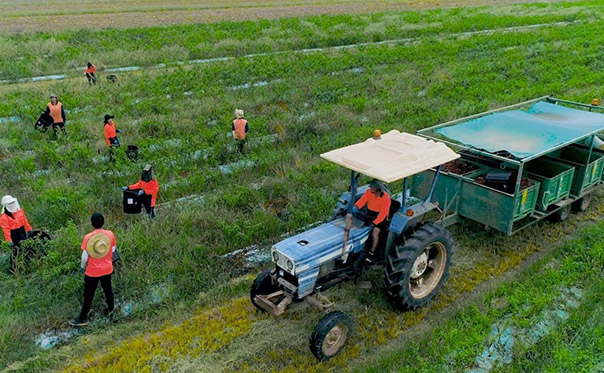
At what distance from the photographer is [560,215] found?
8.88 m

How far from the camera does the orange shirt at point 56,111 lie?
39.4 ft

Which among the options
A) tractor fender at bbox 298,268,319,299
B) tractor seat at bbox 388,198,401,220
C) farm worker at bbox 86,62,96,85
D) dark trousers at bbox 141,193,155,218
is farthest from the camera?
farm worker at bbox 86,62,96,85

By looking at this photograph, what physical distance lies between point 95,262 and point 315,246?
2819mm

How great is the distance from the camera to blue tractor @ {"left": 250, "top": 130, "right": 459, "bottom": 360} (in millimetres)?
5953

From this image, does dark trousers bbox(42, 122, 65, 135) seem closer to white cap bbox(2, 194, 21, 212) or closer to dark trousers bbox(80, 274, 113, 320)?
white cap bbox(2, 194, 21, 212)

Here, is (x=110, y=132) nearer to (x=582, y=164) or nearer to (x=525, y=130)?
(x=525, y=130)

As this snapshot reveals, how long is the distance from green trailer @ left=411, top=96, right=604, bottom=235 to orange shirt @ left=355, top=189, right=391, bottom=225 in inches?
61.1

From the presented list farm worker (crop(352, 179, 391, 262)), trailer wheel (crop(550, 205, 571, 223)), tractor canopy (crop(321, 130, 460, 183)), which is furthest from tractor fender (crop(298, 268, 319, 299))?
trailer wheel (crop(550, 205, 571, 223))

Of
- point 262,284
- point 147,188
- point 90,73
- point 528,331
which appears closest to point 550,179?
point 528,331

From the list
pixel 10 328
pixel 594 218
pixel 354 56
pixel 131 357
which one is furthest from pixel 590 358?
pixel 354 56

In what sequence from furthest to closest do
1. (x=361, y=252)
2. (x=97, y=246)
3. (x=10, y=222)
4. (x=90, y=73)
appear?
1. (x=90, y=73)
2. (x=10, y=222)
3. (x=361, y=252)
4. (x=97, y=246)

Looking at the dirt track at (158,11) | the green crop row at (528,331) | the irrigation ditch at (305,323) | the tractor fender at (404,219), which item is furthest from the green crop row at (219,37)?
the green crop row at (528,331)

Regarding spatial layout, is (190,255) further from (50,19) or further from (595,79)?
(50,19)

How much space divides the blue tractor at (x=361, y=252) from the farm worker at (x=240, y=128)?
4.84 meters
